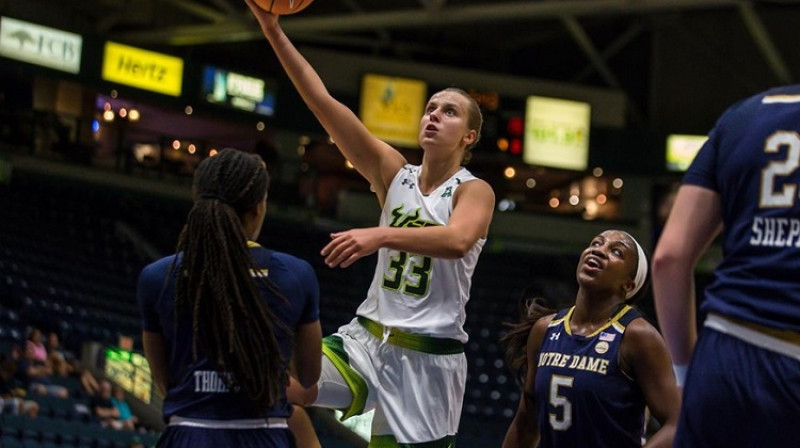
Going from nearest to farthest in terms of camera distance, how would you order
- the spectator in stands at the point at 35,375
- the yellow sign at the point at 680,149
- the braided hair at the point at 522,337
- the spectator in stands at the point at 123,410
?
1. the braided hair at the point at 522,337
2. the spectator in stands at the point at 35,375
3. the spectator in stands at the point at 123,410
4. the yellow sign at the point at 680,149

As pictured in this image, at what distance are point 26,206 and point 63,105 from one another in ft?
20.8

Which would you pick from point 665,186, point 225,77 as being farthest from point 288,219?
point 665,186

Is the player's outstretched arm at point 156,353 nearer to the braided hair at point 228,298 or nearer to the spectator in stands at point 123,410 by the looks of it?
the braided hair at point 228,298

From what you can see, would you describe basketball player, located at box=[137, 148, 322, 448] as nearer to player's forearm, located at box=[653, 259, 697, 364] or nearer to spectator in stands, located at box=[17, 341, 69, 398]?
player's forearm, located at box=[653, 259, 697, 364]

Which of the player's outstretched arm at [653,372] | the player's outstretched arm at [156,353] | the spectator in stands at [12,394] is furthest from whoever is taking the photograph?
the spectator in stands at [12,394]

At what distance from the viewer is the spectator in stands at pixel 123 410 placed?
1308 centimetres

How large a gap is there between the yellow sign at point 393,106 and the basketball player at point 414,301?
18406 millimetres

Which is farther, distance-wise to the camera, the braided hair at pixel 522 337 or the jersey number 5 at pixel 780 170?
the braided hair at pixel 522 337

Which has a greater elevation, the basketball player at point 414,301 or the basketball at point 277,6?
the basketball at point 277,6

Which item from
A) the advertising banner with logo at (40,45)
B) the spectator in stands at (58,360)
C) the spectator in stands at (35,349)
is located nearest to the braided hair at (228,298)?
the spectator in stands at (35,349)

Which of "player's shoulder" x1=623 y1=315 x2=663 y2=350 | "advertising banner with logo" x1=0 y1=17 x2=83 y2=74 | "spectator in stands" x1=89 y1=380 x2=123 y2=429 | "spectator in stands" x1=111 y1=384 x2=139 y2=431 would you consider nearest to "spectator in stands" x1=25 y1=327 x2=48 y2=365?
"spectator in stands" x1=89 y1=380 x2=123 y2=429

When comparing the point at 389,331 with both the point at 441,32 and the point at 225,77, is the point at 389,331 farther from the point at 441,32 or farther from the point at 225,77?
the point at 441,32

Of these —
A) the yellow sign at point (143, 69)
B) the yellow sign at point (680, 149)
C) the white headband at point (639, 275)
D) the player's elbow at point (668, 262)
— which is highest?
the yellow sign at point (143, 69)

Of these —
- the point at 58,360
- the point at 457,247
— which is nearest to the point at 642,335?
the point at 457,247
